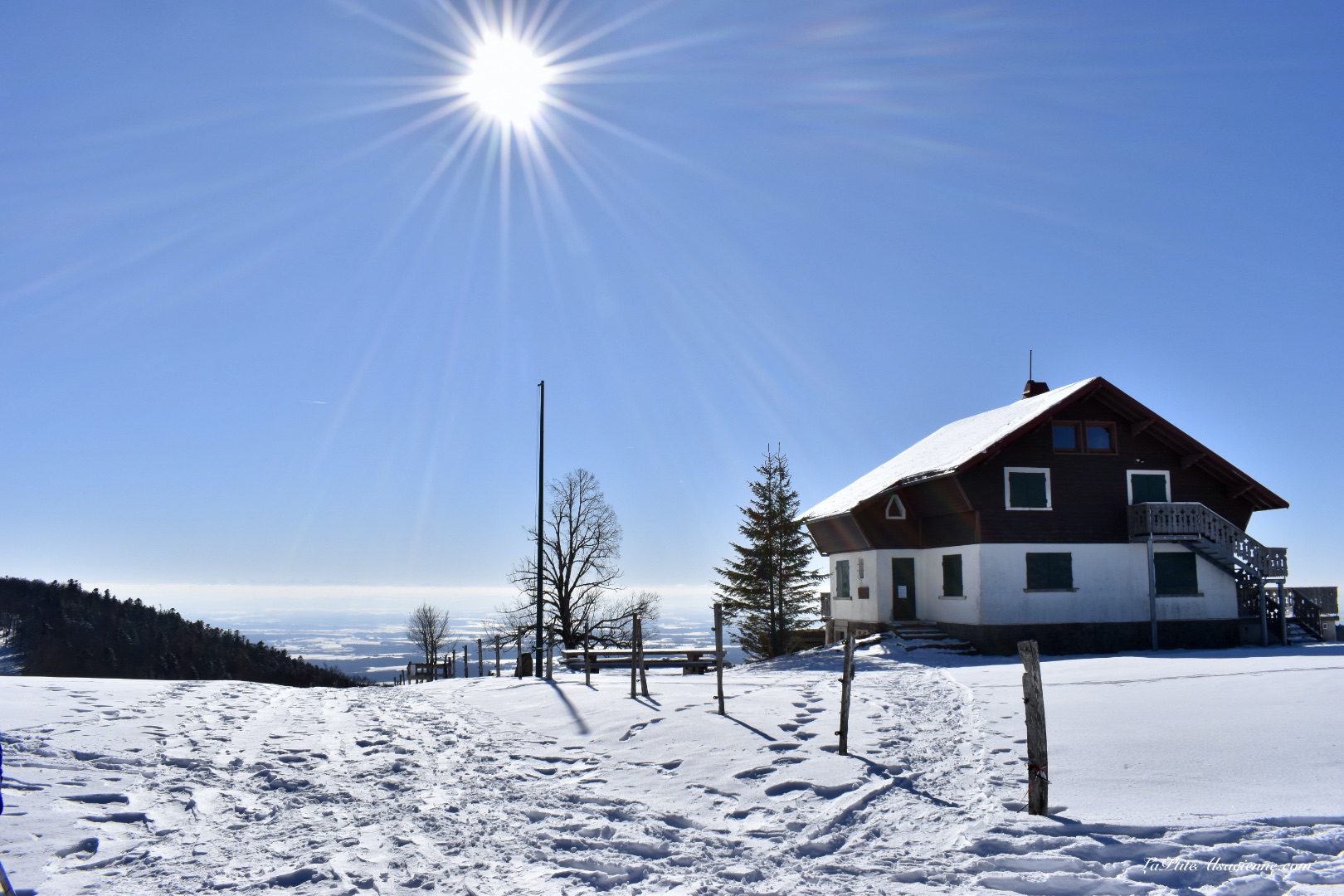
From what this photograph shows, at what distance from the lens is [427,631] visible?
247 feet

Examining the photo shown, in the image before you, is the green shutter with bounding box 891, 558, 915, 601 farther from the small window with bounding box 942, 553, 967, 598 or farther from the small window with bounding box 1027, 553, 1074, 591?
the small window with bounding box 1027, 553, 1074, 591

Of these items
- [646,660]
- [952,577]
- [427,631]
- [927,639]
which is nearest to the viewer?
[646,660]

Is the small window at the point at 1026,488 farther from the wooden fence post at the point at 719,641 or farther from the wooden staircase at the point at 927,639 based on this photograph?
the wooden fence post at the point at 719,641

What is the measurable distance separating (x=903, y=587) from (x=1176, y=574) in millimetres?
8953

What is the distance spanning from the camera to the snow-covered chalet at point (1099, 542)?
2802cm

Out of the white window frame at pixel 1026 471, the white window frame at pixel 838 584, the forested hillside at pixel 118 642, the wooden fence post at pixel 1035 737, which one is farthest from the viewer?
the forested hillside at pixel 118 642

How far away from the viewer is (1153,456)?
1171 inches

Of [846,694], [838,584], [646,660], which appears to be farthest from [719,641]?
[838,584]

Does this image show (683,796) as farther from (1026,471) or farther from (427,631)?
(427,631)

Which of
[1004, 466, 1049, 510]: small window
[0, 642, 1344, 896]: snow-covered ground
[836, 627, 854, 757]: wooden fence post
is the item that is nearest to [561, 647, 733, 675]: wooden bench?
[0, 642, 1344, 896]: snow-covered ground

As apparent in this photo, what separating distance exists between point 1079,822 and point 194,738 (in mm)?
11916

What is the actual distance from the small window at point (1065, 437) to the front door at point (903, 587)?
21.8 feet

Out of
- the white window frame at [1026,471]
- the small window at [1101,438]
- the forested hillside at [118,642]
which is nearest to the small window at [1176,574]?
the small window at [1101,438]

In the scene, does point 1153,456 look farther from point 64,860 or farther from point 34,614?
point 34,614
